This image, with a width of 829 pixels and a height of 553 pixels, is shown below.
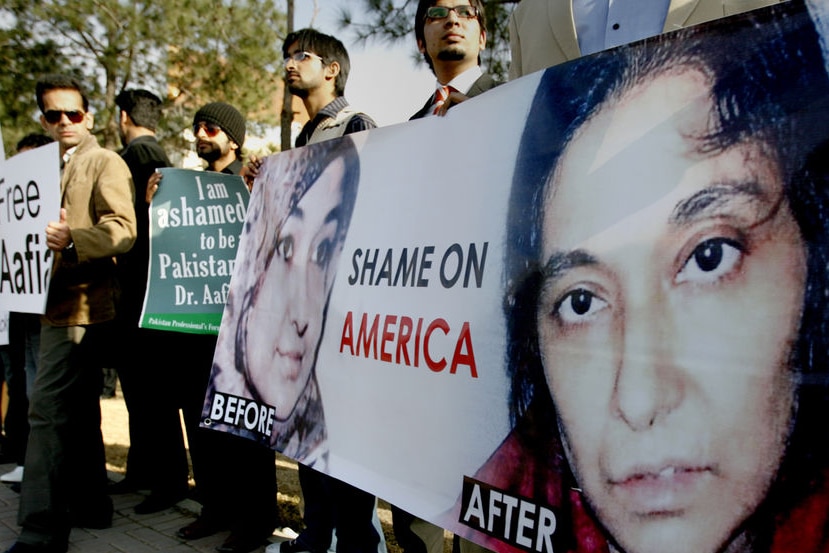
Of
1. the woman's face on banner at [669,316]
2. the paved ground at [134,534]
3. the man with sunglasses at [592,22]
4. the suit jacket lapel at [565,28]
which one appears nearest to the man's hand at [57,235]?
the paved ground at [134,534]

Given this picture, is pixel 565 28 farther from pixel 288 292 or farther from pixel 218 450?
pixel 218 450

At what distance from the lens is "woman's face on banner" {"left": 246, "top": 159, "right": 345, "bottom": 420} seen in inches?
80.2

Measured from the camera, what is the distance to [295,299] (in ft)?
7.01

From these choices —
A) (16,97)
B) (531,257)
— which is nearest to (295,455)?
(531,257)

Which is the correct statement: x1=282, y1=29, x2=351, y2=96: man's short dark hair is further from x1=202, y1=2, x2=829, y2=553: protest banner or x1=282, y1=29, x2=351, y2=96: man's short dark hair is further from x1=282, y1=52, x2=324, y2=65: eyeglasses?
x1=202, y1=2, x2=829, y2=553: protest banner

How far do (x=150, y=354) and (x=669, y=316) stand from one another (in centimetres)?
292

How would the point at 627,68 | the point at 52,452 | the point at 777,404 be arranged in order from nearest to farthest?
1. the point at 777,404
2. the point at 627,68
3. the point at 52,452

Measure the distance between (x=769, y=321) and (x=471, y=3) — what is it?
1.65 metres

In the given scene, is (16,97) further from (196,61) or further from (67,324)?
(67,324)

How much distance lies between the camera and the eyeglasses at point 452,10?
227 cm

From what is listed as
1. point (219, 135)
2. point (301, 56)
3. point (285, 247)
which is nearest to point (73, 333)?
point (219, 135)

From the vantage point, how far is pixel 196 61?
1392 cm

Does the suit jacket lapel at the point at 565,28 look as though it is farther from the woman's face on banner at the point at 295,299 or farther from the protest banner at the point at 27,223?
the protest banner at the point at 27,223

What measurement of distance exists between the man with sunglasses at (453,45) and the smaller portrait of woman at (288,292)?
444 mm
